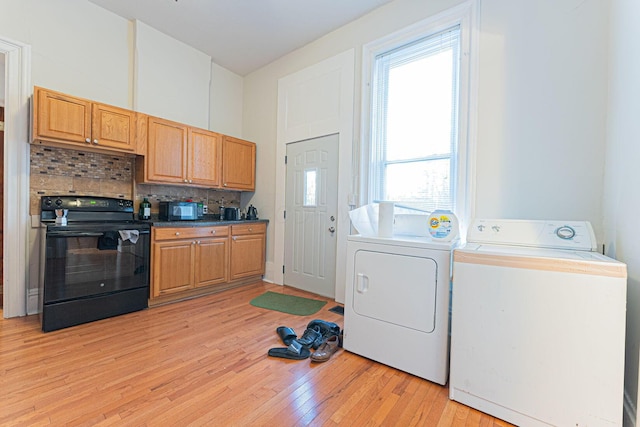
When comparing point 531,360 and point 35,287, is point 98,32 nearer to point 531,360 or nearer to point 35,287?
point 35,287

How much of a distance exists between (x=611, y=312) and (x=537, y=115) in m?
1.46

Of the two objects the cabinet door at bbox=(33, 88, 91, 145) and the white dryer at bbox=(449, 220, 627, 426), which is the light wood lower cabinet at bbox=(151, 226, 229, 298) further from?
the white dryer at bbox=(449, 220, 627, 426)

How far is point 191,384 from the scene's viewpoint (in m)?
1.63

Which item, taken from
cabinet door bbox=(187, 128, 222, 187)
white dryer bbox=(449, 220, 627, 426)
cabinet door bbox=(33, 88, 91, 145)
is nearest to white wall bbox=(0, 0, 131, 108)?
cabinet door bbox=(33, 88, 91, 145)

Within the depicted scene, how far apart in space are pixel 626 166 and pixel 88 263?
153 inches

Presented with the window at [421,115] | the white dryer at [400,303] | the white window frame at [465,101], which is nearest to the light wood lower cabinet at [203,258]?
the window at [421,115]

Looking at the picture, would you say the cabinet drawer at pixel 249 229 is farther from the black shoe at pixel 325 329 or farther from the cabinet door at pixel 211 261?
the black shoe at pixel 325 329

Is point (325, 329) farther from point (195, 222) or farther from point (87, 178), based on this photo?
point (87, 178)

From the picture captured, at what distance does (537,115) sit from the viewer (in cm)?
202

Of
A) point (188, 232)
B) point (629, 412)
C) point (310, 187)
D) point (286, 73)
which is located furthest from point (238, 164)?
point (629, 412)

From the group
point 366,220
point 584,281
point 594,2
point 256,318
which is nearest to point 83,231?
point 256,318

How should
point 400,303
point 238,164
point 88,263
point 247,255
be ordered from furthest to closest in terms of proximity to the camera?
point 238,164
point 247,255
point 88,263
point 400,303

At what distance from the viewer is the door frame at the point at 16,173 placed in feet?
8.05

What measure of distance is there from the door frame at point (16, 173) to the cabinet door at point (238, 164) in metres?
1.87
